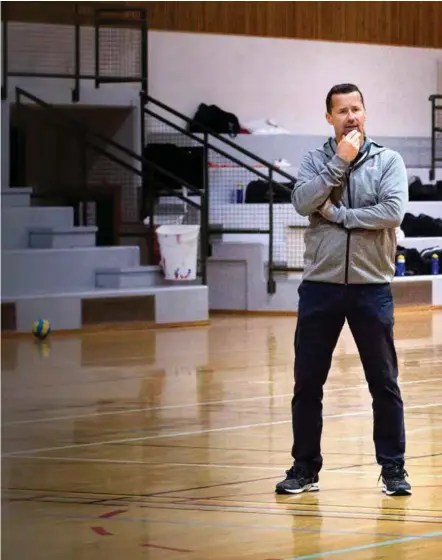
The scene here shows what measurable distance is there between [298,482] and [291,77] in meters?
13.5

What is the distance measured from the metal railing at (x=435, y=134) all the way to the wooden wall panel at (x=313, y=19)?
1.19m

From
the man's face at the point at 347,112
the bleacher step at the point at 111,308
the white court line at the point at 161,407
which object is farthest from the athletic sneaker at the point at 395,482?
the bleacher step at the point at 111,308

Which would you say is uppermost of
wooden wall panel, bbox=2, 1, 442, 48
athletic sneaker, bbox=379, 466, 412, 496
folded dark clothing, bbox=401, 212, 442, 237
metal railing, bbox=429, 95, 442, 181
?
wooden wall panel, bbox=2, 1, 442, 48

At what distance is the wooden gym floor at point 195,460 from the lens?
429 centimetres

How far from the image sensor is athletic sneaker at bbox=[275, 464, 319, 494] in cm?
505

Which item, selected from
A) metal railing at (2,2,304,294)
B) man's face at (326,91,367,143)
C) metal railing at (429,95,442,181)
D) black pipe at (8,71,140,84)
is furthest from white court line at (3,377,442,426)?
metal railing at (429,95,442,181)

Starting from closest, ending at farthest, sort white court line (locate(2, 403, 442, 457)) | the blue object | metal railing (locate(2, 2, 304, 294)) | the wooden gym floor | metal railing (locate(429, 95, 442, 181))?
the wooden gym floor → white court line (locate(2, 403, 442, 457)) → metal railing (locate(2, 2, 304, 294)) → the blue object → metal railing (locate(429, 95, 442, 181))

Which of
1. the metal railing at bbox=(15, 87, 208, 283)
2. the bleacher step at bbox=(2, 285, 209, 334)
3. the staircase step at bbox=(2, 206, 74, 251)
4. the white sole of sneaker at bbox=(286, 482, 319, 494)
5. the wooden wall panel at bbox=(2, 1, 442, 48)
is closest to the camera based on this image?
the white sole of sneaker at bbox=(286, 482, 319, 494)

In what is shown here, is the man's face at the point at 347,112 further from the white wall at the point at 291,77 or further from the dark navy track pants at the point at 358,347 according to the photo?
the white wall at the point at 291,77

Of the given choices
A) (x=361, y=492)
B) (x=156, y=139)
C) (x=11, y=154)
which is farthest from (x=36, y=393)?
(x=156, y=139)

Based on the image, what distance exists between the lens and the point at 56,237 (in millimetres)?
13102

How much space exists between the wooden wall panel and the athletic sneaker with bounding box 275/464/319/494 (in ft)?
37.8

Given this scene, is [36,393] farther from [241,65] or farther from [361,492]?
[241,65]

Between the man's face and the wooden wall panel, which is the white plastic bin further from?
the man's face
